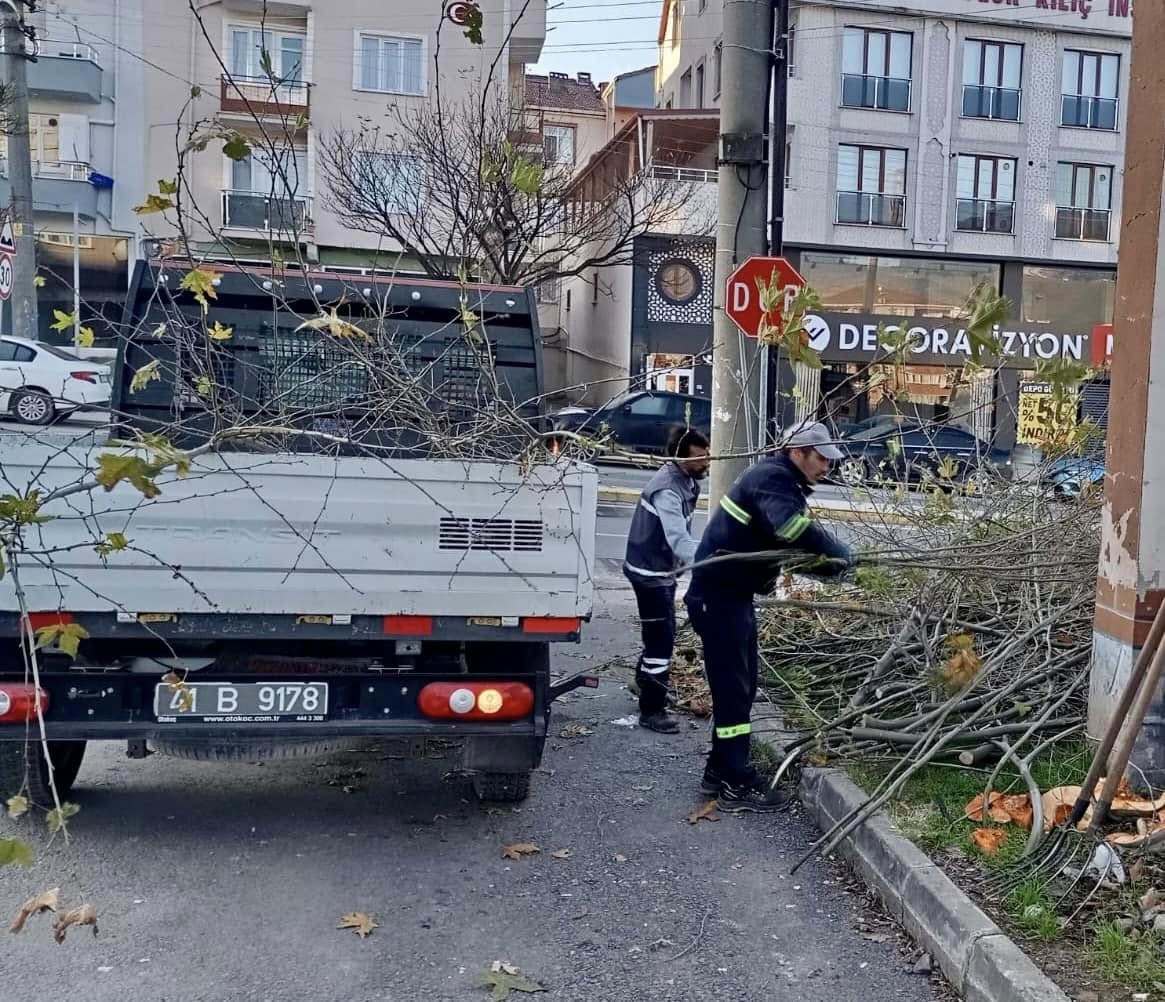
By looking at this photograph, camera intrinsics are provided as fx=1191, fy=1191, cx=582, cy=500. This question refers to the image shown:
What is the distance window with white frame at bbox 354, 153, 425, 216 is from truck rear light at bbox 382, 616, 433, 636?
60.1ft

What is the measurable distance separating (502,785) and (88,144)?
28.2 metres

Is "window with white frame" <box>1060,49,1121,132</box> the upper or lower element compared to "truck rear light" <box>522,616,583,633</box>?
upper

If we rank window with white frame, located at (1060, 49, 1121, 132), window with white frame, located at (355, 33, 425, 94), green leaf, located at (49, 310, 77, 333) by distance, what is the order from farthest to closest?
window with white frame, located at (1060, 49, 1121, 132) → window with white frame, located at (355, 33, 425, 94) → green leaf, located at (49, 310, 77, 333)

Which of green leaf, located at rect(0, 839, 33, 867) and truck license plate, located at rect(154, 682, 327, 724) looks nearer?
green leaf, located at rect(0, 839, 33, 867)

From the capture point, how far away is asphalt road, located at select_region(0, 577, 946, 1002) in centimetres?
375

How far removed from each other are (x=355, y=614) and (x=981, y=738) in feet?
9.24

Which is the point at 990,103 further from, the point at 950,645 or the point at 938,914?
the point at 938,914

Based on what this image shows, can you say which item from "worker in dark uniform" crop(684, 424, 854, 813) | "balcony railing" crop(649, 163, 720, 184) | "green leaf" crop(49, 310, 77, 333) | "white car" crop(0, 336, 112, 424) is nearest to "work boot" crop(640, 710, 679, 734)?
"worker in dark uniform" crop(684, 424, 854, 813)

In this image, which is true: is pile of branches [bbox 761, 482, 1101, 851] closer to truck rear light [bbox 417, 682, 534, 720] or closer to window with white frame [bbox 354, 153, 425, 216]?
truck rear light [bbox 417, 682, 534, 720]

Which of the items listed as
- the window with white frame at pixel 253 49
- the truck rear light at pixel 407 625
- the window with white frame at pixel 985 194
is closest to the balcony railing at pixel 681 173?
the window with white frame at pixel 985 194

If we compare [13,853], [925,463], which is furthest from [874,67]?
[13,853]

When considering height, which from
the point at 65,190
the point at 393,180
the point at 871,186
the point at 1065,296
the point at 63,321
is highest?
the point at 871,186

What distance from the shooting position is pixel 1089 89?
32219 mm

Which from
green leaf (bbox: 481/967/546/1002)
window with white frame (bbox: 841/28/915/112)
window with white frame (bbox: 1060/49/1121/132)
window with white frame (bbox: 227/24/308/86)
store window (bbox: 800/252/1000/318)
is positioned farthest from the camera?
window with white frame (bbox: 1060/49/1121/132)
